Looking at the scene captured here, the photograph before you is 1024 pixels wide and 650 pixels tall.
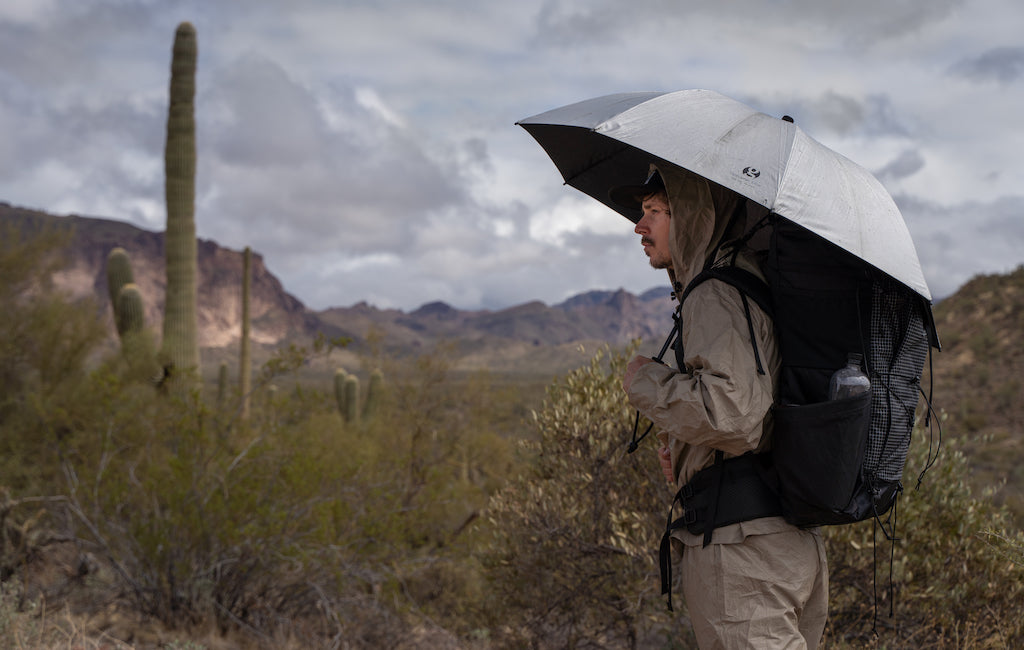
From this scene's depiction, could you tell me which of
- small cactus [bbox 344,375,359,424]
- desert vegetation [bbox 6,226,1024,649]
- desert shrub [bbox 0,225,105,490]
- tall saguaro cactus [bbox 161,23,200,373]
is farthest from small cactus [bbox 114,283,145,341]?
small cactus [bbox 344,375,359,424]

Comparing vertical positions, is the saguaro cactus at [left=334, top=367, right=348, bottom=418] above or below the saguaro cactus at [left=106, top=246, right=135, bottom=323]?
below

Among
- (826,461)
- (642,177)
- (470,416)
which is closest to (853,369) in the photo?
(826,461)

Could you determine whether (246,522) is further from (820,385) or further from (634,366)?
(820,385)

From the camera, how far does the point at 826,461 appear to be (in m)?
2.05

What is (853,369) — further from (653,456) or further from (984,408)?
(984,408)

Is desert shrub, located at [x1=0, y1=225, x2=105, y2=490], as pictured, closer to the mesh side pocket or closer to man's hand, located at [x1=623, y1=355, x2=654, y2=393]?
man's hand, located at [x1=623, y1=355, x2=654, y2=393]

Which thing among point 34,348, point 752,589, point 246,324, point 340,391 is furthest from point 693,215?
point 246,324

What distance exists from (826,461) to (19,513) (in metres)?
8.18

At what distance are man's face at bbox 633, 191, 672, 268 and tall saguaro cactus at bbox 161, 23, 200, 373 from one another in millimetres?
10514

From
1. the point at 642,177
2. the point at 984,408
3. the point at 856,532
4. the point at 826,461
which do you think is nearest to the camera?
the point at 826,461

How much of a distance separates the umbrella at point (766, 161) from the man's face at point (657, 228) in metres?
0.20

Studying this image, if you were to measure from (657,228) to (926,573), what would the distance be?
10.6 ft

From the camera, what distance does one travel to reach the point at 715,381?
201 centimetres

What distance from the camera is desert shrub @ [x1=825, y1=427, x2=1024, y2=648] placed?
410 centimetres
